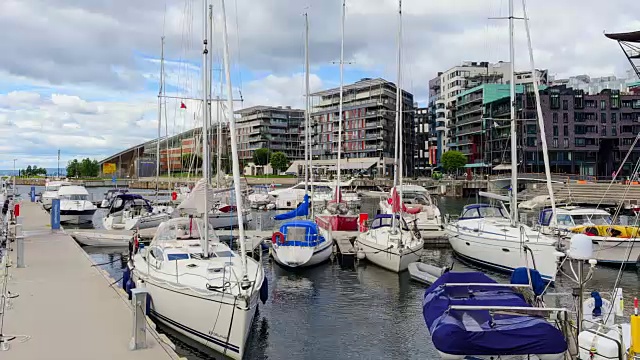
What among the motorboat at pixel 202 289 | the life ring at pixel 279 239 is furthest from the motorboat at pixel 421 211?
the motorboat at pixel 202 289

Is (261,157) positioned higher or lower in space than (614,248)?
higher

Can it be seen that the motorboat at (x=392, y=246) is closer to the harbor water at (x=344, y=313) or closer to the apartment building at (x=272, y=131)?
the harbor water at (x=344, y=313)

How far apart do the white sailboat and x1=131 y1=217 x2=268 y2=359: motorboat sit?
12.4 m

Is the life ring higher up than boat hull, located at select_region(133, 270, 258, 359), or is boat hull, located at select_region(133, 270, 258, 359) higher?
the life ring

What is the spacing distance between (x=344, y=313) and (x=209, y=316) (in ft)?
22.3

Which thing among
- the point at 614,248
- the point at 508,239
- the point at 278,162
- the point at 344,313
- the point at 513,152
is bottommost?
the point at 344,313

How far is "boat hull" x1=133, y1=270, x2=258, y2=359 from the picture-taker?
1305cm

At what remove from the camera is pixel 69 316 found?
1373 cm

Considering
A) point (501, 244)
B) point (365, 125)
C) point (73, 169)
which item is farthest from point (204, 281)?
point (73, 169)

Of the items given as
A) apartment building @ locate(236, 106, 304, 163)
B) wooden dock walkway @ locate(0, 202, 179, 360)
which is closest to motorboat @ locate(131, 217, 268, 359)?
wooden dock walkway @ locate(0, 202, 179, 360)

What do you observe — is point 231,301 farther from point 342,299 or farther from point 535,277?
point 342,299

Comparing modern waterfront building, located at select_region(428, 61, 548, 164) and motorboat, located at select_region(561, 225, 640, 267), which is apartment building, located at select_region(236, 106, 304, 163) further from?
motorboat, located at select_region(561, 225, 640, 267)

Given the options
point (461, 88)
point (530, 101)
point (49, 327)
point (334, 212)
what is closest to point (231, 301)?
point (49, 327)

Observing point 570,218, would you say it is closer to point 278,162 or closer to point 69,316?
point 69,316
